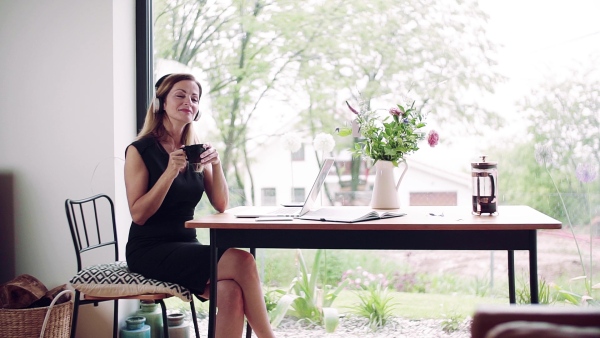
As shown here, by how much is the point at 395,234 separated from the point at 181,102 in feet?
3.62

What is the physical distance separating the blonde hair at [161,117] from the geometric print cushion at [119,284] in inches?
22.8

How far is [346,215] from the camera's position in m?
2.52

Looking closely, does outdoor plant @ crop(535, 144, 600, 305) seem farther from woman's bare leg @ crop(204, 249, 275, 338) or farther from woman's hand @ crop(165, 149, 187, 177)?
woman's hand @ crop(165, 149, 187, 177)

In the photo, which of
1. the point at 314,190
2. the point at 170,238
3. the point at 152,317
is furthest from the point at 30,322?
the point at 314,190

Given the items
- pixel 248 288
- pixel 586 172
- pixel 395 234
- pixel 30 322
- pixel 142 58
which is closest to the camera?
pixel 395 234

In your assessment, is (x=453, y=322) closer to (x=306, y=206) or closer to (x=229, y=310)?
(x=306, y=206)

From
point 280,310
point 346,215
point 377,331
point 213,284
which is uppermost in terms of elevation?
point 346,215

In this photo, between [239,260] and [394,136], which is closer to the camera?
[239,260]

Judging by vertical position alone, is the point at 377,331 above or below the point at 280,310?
below

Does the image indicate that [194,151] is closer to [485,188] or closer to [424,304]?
[485,188]

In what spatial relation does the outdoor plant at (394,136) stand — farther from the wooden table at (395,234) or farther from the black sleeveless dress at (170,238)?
the black sleeveless dress at (170,238)

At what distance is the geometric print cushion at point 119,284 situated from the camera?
2.62 m

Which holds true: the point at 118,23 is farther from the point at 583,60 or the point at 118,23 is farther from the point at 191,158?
the point at 583,60

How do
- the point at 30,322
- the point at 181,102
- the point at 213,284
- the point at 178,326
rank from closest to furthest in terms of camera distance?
the point at 213,284 → the point at 181,102 → the point at 30,322 → the point at 178,326
